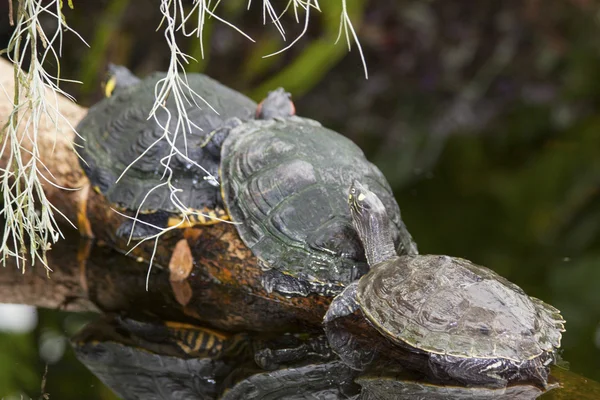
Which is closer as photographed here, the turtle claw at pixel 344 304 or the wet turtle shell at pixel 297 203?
the turtle claw at pixel 344 304

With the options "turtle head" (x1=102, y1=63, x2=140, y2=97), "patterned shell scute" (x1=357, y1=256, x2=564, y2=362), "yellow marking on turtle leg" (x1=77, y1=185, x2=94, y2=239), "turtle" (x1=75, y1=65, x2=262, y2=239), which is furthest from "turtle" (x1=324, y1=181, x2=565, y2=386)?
"turtle head" (x1=102, y1=63, x2=140, y2=97)

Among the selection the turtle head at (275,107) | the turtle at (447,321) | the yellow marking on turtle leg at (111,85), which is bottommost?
the turtle at (447,321)

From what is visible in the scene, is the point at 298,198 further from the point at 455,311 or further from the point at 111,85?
the point at 111,85

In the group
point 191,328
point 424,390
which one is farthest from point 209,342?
point 424,390

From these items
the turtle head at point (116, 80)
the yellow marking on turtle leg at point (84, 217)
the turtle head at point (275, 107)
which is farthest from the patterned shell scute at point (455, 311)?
the turtle head at point (116, 80)

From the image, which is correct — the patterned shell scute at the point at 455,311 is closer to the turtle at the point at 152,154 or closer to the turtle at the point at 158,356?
the turtle at the point at 158,356

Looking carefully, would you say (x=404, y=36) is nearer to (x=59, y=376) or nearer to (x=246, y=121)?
(x=246, y=121)

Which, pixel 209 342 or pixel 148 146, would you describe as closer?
pixel 209 342

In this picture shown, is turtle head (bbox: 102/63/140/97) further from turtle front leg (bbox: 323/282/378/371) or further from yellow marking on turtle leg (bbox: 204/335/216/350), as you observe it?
turtle front leg (bbox: 323/282/378/371)
